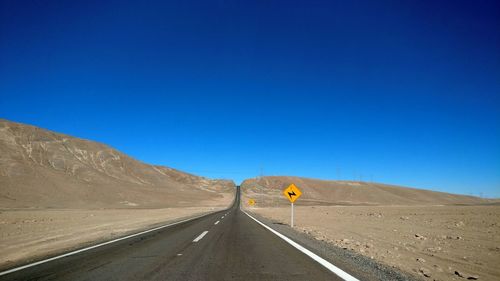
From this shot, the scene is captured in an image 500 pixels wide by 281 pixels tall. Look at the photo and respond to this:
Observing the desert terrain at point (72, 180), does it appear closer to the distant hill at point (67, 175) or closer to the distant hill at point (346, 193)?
the distant hill at point (67, 175)

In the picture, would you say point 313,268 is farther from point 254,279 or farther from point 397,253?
point 397,253

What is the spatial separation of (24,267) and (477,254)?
44.7 ft

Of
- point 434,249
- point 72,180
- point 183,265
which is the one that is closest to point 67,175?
point 72,180

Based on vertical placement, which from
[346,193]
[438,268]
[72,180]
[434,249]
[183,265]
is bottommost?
[183,265]

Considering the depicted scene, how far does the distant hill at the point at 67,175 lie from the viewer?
69.2m

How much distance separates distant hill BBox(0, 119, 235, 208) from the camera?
6925 centimetres

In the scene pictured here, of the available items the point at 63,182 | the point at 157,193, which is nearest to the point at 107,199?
the point at 63,182

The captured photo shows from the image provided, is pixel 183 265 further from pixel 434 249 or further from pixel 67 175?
pixel 67 175

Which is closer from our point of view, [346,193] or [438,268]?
[438,268]

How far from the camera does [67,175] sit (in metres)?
87.6

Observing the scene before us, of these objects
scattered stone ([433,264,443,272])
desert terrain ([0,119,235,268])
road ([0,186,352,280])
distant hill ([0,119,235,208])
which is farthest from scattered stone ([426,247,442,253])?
distant hill ([0,119,235,208])

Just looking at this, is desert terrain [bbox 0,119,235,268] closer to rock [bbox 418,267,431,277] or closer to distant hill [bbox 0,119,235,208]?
distant hill [bbox 0,119,235,208]

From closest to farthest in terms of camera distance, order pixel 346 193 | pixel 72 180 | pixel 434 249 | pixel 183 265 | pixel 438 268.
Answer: pixel 183 265, pixel 438 268, pixel 434 249, pixel 72 180, pixel 346 193

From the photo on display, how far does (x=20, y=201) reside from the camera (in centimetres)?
6188
